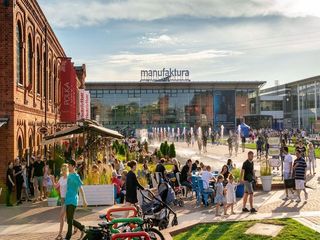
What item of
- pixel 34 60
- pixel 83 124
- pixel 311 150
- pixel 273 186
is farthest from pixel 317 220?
pixel 34 60

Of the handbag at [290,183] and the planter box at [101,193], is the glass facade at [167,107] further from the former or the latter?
the handbag at [290,183]

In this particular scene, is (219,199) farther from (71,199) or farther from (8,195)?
(8,195)

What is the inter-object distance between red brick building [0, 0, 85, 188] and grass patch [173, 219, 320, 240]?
9571mm

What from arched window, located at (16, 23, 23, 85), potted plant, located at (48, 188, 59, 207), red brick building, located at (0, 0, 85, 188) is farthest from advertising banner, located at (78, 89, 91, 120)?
potted plant, located at (48, 188, 59, 207)

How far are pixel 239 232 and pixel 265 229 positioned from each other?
645 mm

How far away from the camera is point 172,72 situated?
102 meters

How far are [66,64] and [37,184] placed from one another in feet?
47.3

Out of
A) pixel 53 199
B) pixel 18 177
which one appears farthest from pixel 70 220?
pixel 18 177

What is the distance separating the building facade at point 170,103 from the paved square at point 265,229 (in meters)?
88.0

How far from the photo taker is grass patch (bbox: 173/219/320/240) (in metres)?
10.6

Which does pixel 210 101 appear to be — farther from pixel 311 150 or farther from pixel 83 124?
pixel 83 124

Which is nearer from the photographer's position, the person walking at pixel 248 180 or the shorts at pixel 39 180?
the person walking at pixel 248 180

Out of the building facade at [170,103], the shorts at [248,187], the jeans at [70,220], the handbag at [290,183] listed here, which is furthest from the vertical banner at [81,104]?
the building facade at [170,103]

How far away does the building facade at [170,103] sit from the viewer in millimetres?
100562
